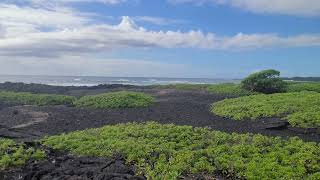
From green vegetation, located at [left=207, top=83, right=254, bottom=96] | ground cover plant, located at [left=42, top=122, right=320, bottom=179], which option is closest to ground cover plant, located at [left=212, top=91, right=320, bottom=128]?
ground cover plant, located at [left=42, top=122, right=320, bottom=179]

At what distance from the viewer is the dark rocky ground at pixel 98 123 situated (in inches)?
435

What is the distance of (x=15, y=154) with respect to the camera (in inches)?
465

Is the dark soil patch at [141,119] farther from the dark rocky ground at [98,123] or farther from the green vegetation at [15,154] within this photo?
the green vegetation at [15,154]

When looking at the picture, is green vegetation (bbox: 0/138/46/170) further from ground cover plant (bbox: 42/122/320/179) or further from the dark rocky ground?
ground cover plant (bbox: 42/122/320/179)

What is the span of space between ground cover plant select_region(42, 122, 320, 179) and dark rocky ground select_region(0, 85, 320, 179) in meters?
0.73

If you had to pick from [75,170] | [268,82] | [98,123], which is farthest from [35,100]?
[75,170]

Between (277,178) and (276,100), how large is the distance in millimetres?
13653

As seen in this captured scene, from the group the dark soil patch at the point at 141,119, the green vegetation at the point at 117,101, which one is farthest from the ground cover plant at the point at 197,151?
the green vegetation at the point at 117,101

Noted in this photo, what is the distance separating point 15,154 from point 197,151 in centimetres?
493

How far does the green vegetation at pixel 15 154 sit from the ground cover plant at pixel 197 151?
1.04 metres

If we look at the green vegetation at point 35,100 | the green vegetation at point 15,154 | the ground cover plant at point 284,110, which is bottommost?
the green vegetation at point 15,154

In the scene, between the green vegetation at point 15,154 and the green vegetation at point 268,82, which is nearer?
the green vegetation at point 15,154

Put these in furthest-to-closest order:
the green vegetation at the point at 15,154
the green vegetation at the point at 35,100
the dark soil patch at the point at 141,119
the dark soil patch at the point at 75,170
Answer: the green vegetation at the point at 35,100, the dark soil patch at the point at 141,119, the green vegetation at the point at 15,154, the dark soil patch at the point at 75,170

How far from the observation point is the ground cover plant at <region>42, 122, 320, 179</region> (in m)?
10.7
